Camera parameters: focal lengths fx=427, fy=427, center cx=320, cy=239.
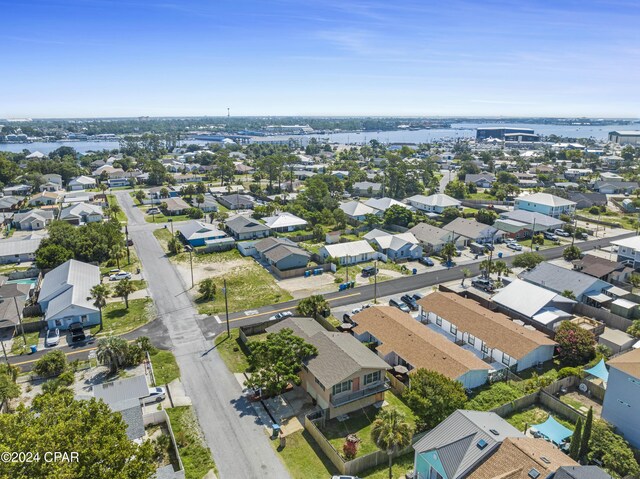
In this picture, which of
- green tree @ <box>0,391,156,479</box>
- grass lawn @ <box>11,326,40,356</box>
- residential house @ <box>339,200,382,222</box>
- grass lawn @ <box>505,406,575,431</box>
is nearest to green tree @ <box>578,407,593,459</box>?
grass lawn @ <box>505,406,575,431</box>

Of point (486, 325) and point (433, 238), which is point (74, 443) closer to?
point (486, 325)

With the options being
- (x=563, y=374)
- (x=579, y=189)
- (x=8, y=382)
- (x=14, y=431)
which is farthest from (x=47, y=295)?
(x=579, y=189)

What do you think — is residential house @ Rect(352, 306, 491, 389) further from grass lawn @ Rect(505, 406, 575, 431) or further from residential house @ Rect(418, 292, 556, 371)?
grass lawn @ Rect(505, 406, 575, 431)

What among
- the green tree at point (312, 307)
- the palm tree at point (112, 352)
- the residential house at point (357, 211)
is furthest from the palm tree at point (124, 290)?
the residential house at point (357, 211)

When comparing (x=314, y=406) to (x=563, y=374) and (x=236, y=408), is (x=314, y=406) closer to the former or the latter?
(x=236, y=408)

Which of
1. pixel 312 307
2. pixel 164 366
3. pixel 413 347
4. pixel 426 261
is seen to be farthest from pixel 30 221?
pixel 413 347

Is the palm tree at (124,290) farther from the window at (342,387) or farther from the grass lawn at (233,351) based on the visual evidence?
the window at (342,387)
